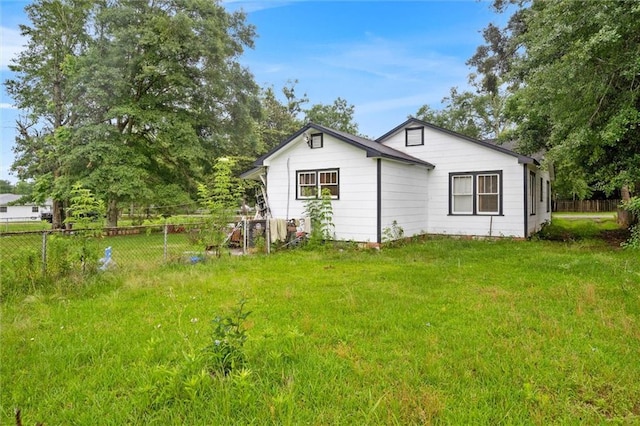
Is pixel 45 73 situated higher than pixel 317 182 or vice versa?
pixel 45 73

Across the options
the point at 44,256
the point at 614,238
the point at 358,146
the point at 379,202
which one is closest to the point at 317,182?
the point at 358,146

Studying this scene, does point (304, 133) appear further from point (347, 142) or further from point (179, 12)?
point (179, 12)

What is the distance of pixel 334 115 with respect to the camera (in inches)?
1358

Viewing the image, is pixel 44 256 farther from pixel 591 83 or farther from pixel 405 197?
pixel 591 83

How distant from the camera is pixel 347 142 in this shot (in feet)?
33.2

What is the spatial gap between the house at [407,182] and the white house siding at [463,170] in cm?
3

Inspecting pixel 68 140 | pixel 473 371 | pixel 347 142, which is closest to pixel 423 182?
pixel 347 142

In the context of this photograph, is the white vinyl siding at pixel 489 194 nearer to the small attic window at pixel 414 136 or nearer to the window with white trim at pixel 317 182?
the small attic window at pixel 414 136

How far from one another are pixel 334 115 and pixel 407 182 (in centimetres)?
2487

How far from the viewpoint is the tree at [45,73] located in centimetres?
1692

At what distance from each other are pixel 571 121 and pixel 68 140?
17.7 meters

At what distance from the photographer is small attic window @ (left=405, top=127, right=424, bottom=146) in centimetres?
1239

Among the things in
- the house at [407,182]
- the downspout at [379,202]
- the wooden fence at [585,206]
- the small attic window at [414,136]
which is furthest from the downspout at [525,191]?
the wooden fence at [585,206]

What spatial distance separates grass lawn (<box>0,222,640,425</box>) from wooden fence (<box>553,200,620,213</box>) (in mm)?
30131
